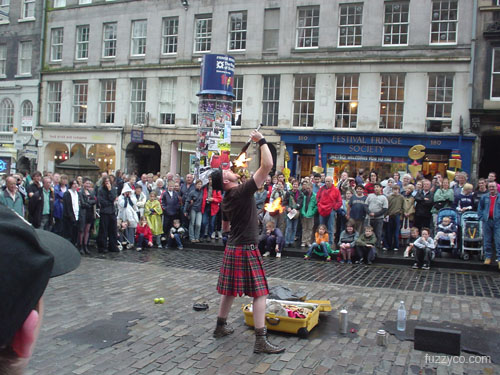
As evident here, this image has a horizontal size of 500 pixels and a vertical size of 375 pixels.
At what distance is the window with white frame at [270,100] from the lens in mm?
24297

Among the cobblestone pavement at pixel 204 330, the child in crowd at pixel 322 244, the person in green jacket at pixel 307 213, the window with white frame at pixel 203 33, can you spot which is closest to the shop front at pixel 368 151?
the window with white frame at pixel 203 33

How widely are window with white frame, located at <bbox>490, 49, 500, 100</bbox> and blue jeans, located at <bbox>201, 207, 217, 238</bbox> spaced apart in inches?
548

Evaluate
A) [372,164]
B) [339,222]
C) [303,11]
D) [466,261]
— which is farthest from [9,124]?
[466,261]

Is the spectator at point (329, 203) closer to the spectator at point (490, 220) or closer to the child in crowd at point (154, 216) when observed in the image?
the spectator at point (490, 220)

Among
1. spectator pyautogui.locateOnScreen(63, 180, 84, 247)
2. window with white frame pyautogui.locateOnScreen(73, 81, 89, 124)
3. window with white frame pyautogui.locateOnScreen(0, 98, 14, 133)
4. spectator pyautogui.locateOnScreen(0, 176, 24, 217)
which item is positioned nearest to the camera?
spectator pyautogui.locateOnScreen(0, 176, 24, 217)

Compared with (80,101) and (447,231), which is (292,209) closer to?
(447,231)

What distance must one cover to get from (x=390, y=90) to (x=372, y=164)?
3.64 meters

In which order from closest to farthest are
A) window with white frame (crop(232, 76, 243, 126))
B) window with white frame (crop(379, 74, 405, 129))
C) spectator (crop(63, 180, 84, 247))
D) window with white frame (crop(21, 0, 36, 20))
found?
spectator (crop(63, 180, 84, 247)), window with white frame (crop(379, 74, 405, 129)), window with white frame (crop(232, 76, 243, 126)), window with white frame (crop(21, 0, 36, 20))

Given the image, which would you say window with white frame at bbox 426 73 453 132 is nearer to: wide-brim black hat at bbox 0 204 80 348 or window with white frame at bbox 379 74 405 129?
window with white frame at bbox 379 74 405 129

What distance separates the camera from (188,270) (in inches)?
412

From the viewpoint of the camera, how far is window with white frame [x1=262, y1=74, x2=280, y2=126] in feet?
79.7

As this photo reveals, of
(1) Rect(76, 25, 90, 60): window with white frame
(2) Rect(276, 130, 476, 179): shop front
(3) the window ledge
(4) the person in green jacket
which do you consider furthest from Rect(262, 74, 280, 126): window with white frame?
(3) the window ledge

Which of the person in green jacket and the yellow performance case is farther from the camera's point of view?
the person in green jacket

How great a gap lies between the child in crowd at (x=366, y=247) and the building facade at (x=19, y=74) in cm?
2434
